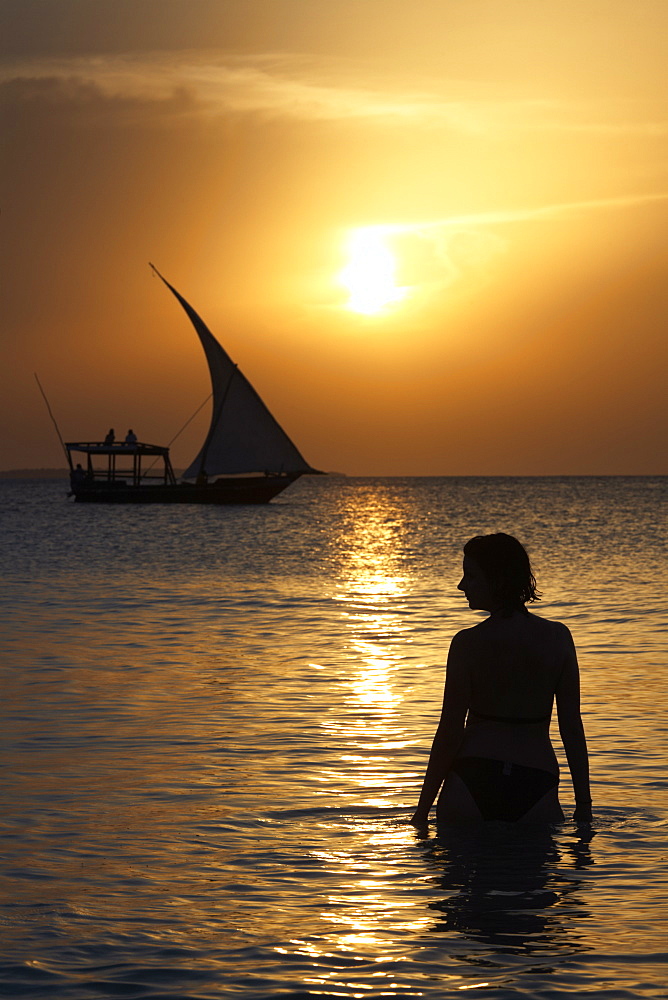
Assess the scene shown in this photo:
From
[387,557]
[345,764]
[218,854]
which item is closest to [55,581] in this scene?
[387,557]

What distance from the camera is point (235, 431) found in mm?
81625

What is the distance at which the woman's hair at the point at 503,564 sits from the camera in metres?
5.06

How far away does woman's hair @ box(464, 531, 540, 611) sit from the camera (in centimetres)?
506

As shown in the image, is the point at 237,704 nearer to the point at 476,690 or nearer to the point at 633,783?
the point at 633,783

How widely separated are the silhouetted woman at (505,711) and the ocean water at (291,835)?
0.23 m

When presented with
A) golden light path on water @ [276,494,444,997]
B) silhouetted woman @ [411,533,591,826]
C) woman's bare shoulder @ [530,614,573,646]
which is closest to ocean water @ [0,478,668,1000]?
golden light path on water @ [276,494,444,997]

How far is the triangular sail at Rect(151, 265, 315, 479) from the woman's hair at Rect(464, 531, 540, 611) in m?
73.7

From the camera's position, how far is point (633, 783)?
802 centimetres

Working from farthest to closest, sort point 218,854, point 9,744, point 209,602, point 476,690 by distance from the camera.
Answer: point 209,602 < point 9,744 < point 218,854 < point 476,690

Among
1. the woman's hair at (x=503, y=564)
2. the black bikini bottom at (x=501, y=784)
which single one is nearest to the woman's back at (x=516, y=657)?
the woman's hair at (x=503, y=564)

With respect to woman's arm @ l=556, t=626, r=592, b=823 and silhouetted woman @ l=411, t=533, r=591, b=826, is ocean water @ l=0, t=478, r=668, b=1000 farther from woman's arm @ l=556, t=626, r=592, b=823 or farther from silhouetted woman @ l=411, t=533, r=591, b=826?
woman's arm @ l=556, t=626, r=592, b=823

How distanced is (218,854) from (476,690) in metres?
1.88

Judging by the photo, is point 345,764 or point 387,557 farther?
point 387,557

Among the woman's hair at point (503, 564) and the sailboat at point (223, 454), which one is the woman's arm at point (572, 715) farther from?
the sailboat at point (223, 454)
